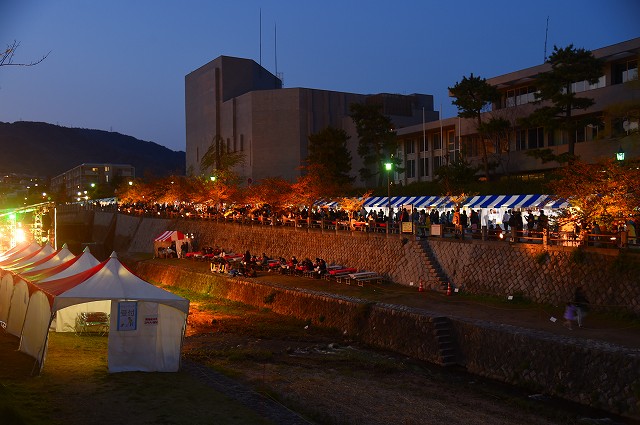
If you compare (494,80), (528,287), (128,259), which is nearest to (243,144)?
(128,259)

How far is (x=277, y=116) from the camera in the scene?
68.7 m

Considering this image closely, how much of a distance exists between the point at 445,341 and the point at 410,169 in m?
38.7

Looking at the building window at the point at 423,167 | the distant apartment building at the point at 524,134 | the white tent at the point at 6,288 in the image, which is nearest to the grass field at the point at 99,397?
the white tent at the point at 6,288

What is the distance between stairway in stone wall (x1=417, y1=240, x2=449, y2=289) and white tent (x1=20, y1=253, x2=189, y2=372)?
43.5ft

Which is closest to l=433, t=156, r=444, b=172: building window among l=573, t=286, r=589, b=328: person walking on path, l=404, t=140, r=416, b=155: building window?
l=404, t=140, r=416, b=155: building window

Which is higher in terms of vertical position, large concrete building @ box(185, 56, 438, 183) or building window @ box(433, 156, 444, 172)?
large concrete building @ box(185, 56, 438, 183)

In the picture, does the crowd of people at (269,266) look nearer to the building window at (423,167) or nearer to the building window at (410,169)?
the building window at (423,167)

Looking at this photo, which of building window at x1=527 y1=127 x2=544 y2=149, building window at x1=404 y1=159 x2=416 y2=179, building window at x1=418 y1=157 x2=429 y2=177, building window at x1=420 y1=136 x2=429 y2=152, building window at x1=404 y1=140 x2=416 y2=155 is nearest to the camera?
building window at x1=527 y1=127 x2=544 y2=149

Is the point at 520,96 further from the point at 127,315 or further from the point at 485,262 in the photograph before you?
the point at 127,315

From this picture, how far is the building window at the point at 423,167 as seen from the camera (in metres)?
53.1

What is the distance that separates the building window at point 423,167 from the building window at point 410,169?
783mm

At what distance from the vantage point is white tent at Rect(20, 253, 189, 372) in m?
13.1

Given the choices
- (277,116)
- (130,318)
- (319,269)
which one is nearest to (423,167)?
(277,116)

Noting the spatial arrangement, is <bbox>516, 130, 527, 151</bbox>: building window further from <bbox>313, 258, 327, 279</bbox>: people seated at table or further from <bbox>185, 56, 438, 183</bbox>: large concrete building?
<bbox>185, 56, 438, 183</bbox>: large concrete building
